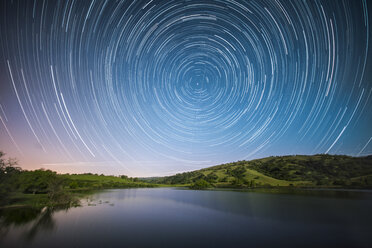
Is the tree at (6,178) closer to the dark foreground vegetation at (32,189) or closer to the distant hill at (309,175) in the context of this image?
the dark foreground vegetation at (32,189)

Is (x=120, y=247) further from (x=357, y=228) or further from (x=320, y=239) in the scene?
(x=357, y=228)

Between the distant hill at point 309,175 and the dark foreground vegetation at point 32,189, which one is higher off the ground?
the distant hill at point 309,175

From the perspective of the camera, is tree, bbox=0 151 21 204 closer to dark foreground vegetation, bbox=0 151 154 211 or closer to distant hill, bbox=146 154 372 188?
dark foreground vegetation, bbox=0 151 154 211

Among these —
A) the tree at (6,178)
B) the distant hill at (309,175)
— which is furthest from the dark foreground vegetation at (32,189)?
the distant hill at (309,175)

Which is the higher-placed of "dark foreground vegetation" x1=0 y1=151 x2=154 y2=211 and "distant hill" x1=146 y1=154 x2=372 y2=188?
"distant hill" x1=146 y1=154 x2=372 y2=188

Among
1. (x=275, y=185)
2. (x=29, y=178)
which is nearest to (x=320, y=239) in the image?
(x=29, y=178)

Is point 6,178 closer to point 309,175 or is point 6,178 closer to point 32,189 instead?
point 32,189

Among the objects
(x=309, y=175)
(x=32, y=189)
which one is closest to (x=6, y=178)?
(x=32, y=189)

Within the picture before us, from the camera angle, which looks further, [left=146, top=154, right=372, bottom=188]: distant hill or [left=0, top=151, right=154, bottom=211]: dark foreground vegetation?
[left=146, top=154, right=372, bottom=188]: distant hill

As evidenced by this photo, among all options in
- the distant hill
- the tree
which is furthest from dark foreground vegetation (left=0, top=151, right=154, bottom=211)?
the distant hill

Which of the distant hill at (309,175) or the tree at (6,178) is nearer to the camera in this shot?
the tree at (6,178)

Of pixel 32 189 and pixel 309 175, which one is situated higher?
pixel 309 175
